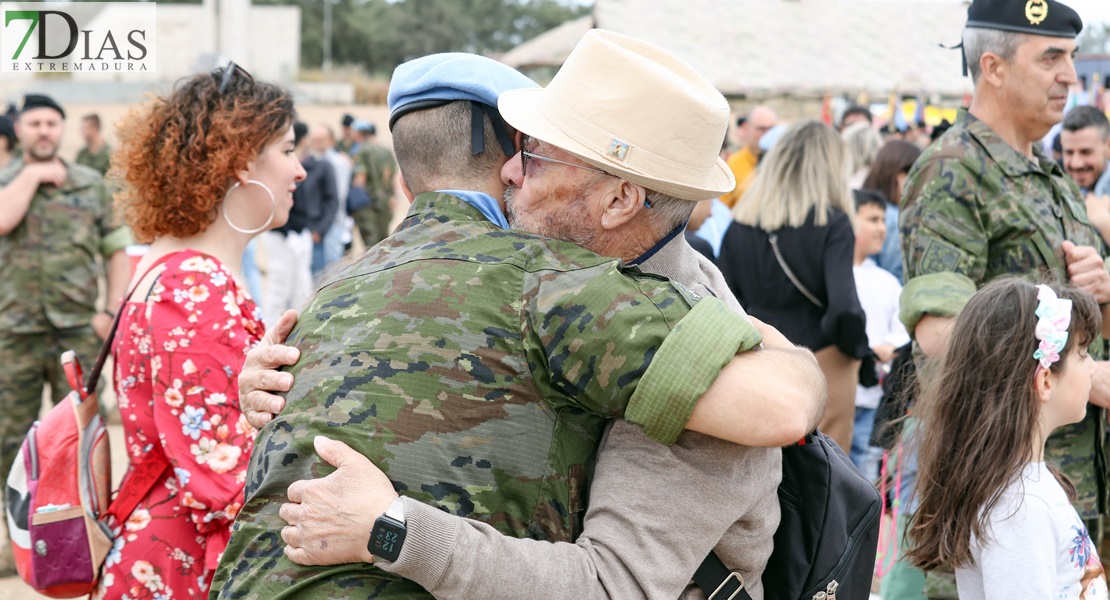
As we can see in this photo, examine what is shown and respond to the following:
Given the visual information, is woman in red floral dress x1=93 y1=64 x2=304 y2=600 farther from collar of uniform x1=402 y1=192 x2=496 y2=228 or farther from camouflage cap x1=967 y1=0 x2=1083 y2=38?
camouflage cap x1=967 y1=0 x2=1083 y2=38

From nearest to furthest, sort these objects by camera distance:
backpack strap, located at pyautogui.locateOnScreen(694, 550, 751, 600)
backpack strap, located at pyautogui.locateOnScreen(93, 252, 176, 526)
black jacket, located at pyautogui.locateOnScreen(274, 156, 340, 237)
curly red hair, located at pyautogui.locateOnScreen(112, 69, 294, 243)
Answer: backpack strap, located at pyautogui.locateOnScreen(694, 550, 751, 600), backpack strap, located at pyautogui.locateOnScreen(93, 252, 176, 526), curly red hair, located at pyautogui.locateOnScreen(112, 69, 294, 243), black jacket, located at pyautogui.locateOnScreen(274, 156, 340, 237)

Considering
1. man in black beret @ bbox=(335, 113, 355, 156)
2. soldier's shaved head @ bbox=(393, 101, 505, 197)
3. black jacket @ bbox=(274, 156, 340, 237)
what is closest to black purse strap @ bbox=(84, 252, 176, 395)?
soldier's shaved head @ bbox=(393, 101, 505, 197)

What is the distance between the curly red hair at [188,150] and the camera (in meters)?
3.22

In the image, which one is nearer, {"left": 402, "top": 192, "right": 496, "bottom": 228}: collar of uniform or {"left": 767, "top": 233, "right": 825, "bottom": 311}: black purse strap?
{"left": 402, "top": 192, "right": 496, "bottom": 228}: collar of uniform

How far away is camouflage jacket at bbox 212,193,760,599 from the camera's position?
1747 mm

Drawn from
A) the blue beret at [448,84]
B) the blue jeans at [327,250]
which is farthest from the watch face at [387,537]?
the blue jeans at [327,250]

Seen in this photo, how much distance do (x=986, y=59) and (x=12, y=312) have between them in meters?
5.38

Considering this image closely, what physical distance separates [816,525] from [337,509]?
35.9 inches

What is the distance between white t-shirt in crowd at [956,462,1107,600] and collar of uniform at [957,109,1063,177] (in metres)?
1.12

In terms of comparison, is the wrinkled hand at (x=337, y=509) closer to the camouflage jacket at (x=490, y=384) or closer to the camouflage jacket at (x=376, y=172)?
the camouflage jacket at (x=490, y=384)

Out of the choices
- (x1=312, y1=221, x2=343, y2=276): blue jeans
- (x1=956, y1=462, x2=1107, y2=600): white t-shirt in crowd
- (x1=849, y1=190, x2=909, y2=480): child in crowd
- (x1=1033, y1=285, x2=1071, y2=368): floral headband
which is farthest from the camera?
(x1=312, y1=221, x2=343, y2=276): blue jeans

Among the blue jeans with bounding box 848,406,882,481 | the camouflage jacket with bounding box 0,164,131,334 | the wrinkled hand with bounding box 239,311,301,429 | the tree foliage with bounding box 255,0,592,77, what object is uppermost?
the wrinkled hand with bounding box 239,311,301,429

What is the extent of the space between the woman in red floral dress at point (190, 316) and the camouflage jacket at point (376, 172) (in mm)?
11875

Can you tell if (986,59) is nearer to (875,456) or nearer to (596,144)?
(596,144)
